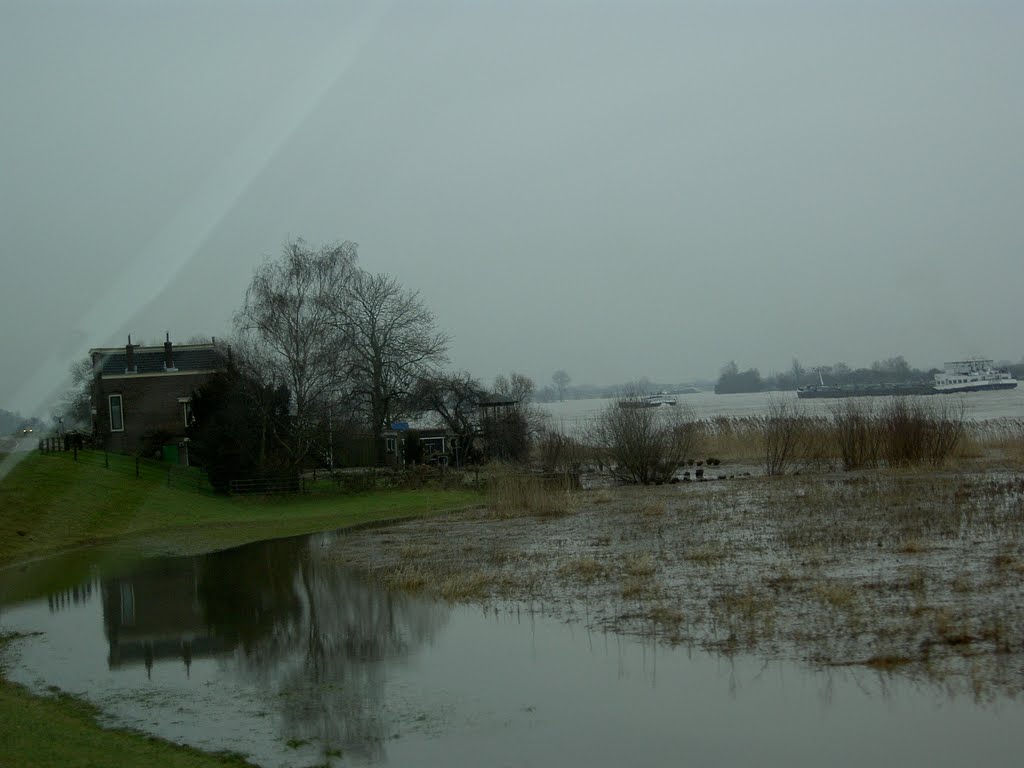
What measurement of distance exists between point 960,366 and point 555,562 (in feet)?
317

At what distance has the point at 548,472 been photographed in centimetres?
4638

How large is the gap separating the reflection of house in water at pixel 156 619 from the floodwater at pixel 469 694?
7 cm

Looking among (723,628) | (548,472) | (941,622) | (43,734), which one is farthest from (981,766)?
(548,472)

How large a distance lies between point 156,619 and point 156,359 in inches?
1647

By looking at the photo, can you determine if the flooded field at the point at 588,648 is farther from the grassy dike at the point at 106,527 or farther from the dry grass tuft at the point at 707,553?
the grassy dike at the point at 106,527

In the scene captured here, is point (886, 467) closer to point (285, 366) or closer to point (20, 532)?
point (285, 366)

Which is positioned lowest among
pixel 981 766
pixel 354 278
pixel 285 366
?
pixel 981 766

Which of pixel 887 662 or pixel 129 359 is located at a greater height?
pixel 129 359

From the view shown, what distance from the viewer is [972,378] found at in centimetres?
9925

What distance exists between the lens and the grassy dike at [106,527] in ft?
31.8

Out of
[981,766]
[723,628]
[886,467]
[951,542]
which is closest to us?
[981,766]

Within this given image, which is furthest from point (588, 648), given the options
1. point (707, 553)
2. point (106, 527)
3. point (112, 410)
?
point (112, 410)

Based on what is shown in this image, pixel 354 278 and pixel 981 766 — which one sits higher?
pixel 354 278

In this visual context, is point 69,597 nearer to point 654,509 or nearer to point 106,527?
point 106,527
